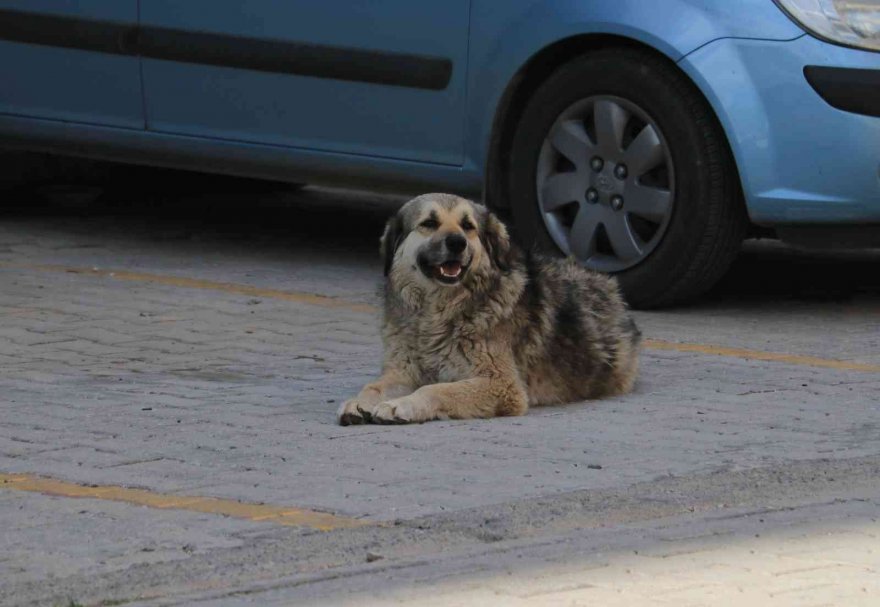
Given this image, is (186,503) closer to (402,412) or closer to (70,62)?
(402,412)

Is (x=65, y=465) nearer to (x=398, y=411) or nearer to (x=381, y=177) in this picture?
(x=398, y=411)

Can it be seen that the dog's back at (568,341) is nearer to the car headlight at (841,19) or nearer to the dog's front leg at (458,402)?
the dog's front leg at (458,402)

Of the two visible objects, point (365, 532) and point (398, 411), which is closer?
point (365, 532)

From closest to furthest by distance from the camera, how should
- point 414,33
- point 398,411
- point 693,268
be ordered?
point 398,411
point 693,268
point 414,33

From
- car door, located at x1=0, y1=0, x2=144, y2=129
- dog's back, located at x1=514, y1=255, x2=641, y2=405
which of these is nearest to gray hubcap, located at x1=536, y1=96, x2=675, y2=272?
dog's back, located at x1=514, y1=255, x2=641, y2=405

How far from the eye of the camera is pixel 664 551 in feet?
15.4

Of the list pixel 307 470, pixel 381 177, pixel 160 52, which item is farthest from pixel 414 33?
pixel 307 470

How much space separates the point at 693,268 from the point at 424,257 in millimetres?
2085

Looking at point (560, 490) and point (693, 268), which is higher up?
point (560, 490)

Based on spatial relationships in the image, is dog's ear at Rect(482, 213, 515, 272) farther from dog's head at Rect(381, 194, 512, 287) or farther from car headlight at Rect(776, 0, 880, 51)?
car headlight at Rect(776, 0, 880, 51)

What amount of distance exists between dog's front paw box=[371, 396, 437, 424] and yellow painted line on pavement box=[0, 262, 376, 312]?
2.40 meters

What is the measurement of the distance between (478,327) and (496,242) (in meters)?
0.31

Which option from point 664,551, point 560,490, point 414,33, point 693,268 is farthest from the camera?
point 414,33

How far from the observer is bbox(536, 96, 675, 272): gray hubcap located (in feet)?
28.0
